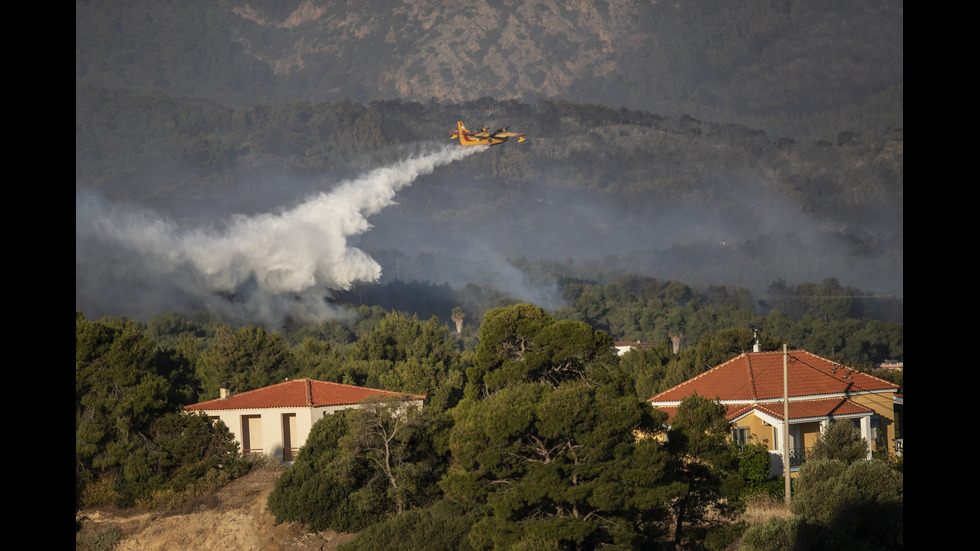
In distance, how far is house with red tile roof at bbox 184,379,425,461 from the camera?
43031mm

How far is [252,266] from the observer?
127 metres

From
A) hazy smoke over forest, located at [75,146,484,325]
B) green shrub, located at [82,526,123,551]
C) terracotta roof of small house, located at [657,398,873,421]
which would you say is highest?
hazy smoke over forest, located at [75,146,484,325]

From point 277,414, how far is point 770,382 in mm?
21420

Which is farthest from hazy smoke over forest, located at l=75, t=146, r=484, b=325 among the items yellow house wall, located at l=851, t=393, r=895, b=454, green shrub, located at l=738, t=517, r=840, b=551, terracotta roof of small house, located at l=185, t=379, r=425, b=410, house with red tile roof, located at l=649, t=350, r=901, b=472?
green shrub, located at l=738, t=517, r=840, b=551

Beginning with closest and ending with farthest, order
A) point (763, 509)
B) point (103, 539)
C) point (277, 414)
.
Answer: point (763, 509) → point (103, 539) → point (277, 414)

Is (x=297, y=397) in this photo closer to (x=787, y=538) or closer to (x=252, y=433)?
(x=252, y=433)

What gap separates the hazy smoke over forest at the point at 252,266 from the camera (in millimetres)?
125875

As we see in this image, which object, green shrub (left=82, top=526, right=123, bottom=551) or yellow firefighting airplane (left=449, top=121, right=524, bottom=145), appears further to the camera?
yellow firefighting airplane (left=449, top=121, right=524, bottom=145)

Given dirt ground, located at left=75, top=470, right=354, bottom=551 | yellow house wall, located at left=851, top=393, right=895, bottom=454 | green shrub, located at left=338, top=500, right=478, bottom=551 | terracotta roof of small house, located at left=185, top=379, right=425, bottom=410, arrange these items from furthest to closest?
terracotta roof of small house, located at left=185, top=379, right=425, bottom=410 → yellow house wall, located at left=851, top=393, right=895, bottom=454 → dirt ground, located at left=75, top=470, right=354, bottom=551 → green shrub, located at left=338, top=500, right=478, bottom=551

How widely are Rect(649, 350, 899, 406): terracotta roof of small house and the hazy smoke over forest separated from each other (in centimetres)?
8417

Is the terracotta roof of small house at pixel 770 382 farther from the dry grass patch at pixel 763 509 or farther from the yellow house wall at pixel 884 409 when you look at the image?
the dry grass patch at pixel 763 509

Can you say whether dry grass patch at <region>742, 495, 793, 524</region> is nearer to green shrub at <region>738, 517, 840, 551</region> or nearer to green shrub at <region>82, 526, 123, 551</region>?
green shrub at <region>738, 517, 840, 551</region>

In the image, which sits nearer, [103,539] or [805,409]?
[103,539]

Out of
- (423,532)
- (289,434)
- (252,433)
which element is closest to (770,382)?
(423,532)
